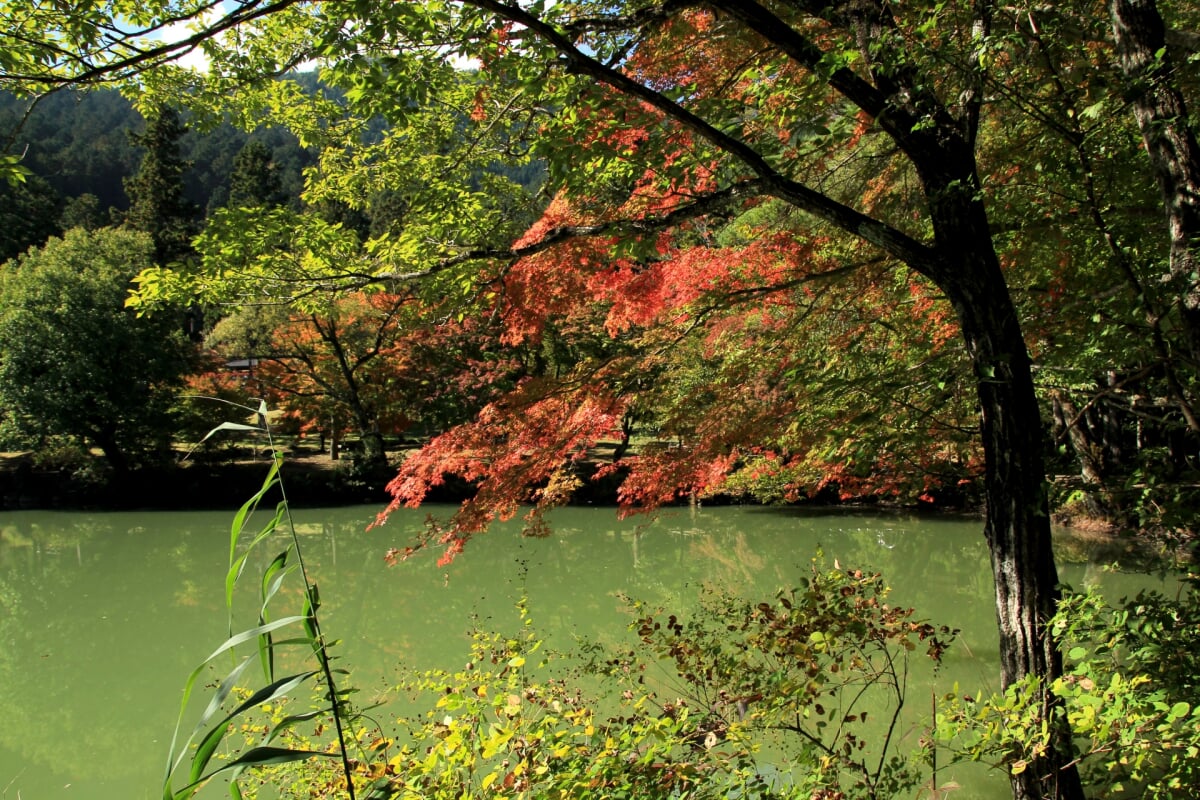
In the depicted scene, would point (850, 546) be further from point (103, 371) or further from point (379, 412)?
point (103, 371)

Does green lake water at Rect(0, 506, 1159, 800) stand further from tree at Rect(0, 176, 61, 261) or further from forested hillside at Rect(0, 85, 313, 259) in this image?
tree at Rect(0, 176, 61, 261)

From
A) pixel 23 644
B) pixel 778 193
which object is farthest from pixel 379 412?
pixel 778 193

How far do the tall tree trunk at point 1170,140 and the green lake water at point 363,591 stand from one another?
264 centimetres

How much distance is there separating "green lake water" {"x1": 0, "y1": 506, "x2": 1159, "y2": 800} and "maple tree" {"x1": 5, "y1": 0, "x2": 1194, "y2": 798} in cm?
105

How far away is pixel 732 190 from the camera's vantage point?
2332mm

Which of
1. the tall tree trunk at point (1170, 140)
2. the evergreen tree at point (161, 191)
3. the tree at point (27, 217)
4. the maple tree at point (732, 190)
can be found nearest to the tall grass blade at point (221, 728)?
the maple tree at point (732, 190)

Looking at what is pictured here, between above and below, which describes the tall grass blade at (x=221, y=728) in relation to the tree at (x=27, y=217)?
below

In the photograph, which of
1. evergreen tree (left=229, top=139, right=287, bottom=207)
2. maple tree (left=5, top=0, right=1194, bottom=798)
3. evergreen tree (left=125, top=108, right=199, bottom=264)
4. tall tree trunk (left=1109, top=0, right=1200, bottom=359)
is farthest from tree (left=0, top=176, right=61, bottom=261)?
tall tree trunk (left=1109, top=0, right=1200, bottom=359)

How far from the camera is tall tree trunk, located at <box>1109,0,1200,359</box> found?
1875 mm

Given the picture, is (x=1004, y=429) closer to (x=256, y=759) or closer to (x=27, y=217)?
(x=256, y=759)

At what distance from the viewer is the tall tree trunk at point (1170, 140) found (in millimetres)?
1875

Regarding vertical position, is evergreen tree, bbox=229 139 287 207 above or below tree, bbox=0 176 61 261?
above

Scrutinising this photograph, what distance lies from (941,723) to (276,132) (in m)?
104

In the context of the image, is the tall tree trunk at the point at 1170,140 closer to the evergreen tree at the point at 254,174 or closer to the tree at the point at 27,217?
the tree at the point at 27,217
